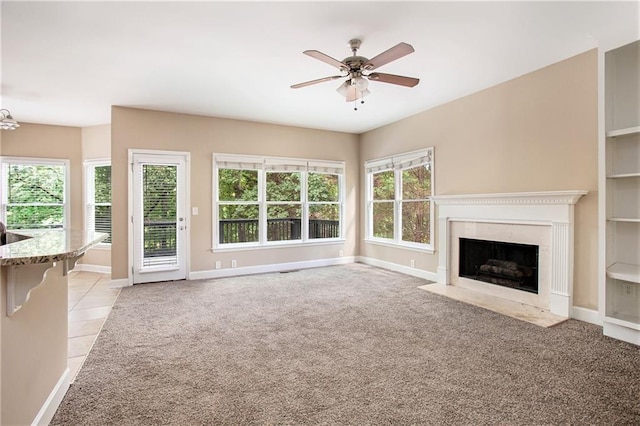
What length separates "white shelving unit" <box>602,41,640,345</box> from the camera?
3.09m

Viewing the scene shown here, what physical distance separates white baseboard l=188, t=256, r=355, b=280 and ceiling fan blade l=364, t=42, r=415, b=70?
415 centimetres

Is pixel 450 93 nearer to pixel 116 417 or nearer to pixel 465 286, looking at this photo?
pixel 465 286

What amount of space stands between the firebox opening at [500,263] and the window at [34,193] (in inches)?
286

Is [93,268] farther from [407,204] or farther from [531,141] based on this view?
[531,141]

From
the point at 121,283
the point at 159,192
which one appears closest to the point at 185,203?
the point at 159,192

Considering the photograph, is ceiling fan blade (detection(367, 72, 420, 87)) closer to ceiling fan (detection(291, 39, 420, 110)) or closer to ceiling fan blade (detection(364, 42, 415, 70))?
ceiling fan (detection(291, 39, 420, 110))

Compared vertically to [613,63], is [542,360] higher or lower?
lower

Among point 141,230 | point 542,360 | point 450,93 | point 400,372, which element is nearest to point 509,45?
point 450,93

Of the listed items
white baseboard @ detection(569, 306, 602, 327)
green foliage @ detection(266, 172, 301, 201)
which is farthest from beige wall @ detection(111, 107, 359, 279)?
white baseboard @ detection(569, 306, 602, 327)

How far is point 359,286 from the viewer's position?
16.5 ft

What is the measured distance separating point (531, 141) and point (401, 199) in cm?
245

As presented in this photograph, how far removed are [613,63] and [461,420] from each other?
3.51 m

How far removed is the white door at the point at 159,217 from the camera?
5223 millimetres

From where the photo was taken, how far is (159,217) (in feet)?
17.6
